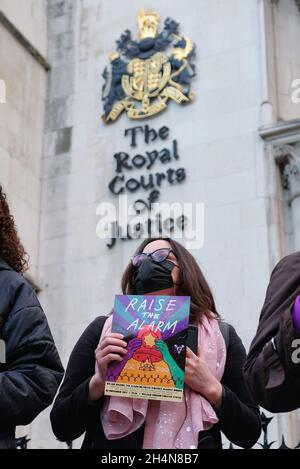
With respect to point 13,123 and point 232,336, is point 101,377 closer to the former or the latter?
point 232,336

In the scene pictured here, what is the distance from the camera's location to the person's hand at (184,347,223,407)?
3.58 meters

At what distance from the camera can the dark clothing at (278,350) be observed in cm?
286

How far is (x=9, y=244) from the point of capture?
371 cm

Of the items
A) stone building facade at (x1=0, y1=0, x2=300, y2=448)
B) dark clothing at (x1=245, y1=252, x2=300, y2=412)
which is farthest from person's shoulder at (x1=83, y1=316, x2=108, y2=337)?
stone building facade at (x1=0, y1=0, x2=300, y2=448)

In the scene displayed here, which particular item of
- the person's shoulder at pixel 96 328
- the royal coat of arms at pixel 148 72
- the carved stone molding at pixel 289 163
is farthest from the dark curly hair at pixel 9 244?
the royal coat of arms at pixel 148 72

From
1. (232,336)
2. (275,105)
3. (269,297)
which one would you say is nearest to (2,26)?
(275,105)

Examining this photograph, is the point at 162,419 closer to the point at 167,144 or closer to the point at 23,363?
the point at 23,363

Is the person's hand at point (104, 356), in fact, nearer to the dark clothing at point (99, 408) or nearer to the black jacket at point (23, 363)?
the dark clothing at point (99, 408)

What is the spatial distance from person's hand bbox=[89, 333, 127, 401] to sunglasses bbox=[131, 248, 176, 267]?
1.82 ft

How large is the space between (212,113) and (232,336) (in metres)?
6.67

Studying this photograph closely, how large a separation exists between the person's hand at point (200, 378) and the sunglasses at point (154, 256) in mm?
570

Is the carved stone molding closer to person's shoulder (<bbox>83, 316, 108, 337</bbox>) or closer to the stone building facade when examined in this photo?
the stone building facade

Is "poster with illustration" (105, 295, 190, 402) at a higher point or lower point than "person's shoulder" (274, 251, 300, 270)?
lower

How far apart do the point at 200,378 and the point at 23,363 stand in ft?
2.66
